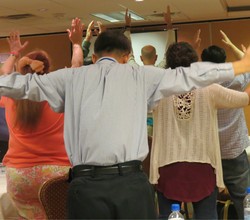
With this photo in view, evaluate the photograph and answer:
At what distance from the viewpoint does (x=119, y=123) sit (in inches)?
70.4

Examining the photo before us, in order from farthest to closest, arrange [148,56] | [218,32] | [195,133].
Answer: [218,32] → [148,56] → [195,133]

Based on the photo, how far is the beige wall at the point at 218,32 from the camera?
8523 millimetres

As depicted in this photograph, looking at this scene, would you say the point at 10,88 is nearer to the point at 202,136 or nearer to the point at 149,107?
the point at 149,107

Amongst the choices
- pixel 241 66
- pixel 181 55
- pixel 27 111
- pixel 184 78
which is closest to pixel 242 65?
pixel 241 66

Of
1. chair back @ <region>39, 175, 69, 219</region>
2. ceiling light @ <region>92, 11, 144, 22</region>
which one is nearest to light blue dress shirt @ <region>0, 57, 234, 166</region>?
chair back @ <region>39, 175, 69, 219</region>

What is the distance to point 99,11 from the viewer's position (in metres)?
7.29

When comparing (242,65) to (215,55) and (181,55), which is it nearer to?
(181,55)

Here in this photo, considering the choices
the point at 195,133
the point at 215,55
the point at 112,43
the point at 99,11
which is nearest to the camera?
the point at 112,43

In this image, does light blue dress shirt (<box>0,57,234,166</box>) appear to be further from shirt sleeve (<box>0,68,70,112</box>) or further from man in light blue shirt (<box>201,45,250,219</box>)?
man in light blue shirt (<box>201,45,250,219</box>)

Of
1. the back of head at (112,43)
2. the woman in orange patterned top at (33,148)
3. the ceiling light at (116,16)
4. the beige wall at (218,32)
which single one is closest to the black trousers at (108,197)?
the back of head at (112,43)

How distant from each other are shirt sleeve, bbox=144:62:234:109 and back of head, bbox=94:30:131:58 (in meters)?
0.16

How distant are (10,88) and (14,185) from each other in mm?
845

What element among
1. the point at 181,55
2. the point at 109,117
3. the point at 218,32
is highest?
the point at 218,32

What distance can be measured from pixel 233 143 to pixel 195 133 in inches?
21.3
